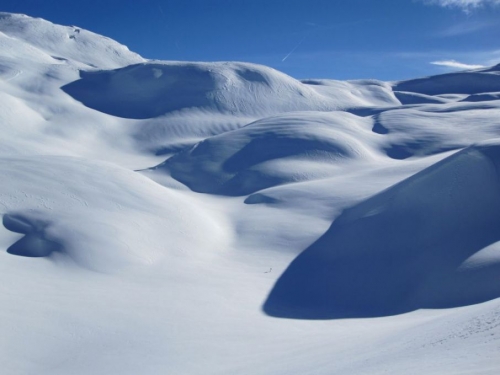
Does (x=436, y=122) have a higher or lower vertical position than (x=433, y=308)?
higher

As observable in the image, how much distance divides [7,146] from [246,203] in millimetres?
15911

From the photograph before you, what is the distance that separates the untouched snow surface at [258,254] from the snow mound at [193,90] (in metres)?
11.2

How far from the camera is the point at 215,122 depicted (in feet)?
149

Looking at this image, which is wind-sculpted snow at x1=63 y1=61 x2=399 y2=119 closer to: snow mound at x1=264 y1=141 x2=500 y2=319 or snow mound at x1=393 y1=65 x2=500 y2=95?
snow mound at x1=393 y1=65 x2=500 y2=95

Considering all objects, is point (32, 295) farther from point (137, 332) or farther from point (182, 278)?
point (182, 278)

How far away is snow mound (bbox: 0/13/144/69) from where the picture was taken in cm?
6738

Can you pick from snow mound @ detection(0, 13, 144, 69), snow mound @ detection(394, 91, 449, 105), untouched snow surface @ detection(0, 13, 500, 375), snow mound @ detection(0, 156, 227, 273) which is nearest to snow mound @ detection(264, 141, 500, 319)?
untouched snow surface @ detection(0, 13, 500, 375)

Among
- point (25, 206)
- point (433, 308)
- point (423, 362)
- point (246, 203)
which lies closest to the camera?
point (423, 362)

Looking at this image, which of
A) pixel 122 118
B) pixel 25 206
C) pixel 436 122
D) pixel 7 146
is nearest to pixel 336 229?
pixel 25 206

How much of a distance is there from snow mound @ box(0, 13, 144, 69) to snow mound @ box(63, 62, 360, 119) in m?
15.5

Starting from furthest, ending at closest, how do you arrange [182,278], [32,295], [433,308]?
[182,278] < [433,308] < [32,295]

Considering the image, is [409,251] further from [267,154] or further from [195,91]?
[195,91]

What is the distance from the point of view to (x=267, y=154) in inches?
1250

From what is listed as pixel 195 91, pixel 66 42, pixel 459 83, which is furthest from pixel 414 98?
pixel 66 42
